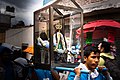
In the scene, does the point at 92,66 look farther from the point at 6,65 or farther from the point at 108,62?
the point at 6,65

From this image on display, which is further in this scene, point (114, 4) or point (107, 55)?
point (114, 4)

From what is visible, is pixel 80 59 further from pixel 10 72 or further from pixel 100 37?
A: pixel 10 72

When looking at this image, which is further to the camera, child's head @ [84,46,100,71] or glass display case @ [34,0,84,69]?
glass display case @ [34,0,84,69]

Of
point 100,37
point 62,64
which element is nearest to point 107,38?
point 100,37

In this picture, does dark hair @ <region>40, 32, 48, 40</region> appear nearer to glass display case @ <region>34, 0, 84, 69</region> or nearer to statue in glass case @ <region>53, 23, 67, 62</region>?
glass display case @ <region>34, 0, 84, 69</region>

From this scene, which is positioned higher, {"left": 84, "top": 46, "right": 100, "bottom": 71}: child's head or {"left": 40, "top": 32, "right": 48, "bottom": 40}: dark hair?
{"left": 40, "top": 32, "right": 48, "bottom": 40}: dark hair

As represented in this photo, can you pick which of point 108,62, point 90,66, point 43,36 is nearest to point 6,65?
point 43,36

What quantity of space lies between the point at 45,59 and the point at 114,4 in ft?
7.08

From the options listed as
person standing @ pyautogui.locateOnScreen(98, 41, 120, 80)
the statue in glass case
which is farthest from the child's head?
the statue in glass case

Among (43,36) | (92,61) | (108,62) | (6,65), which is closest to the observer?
(92,61)

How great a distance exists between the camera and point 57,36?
400cm

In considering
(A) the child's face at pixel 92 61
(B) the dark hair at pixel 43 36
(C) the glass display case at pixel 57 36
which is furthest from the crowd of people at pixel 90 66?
(B) the dark hair at pixel 43 36

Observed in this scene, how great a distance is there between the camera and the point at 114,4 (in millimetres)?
4785

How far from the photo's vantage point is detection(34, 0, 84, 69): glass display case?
355cm
